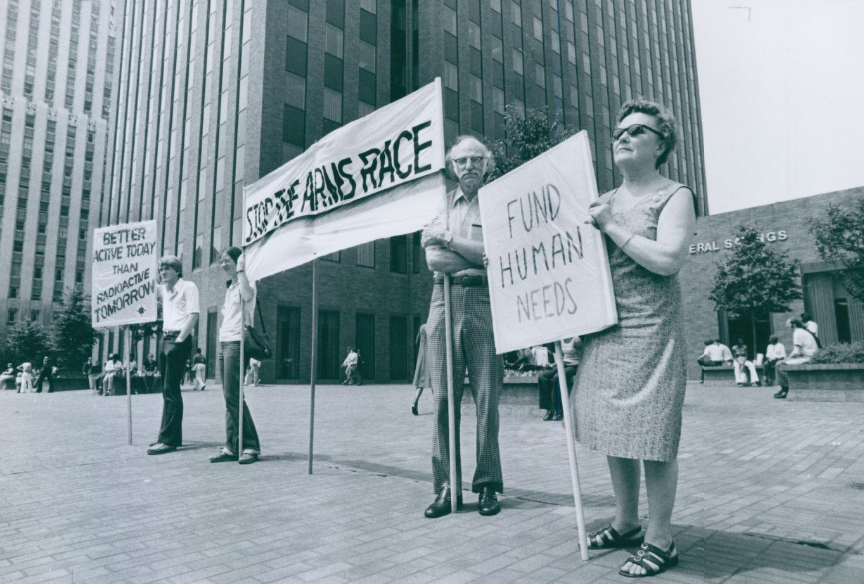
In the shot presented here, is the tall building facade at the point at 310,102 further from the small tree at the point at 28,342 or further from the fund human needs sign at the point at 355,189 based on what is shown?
the fund human needs sign at the point at 355,189

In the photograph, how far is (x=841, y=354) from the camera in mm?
12289

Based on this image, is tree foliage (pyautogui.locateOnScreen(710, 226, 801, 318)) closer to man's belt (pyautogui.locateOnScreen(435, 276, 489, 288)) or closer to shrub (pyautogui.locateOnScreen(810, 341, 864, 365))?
shrub (pyautogui.locateOnScreen(810, 341, 864, 365))

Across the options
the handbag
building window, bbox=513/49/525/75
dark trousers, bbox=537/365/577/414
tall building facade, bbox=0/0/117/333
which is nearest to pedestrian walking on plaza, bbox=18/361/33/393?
dark trousers, bbox=537/365/577/414

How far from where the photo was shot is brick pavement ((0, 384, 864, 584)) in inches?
105

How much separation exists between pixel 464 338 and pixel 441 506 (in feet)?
3.28

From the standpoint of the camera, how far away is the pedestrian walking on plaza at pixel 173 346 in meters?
6.24

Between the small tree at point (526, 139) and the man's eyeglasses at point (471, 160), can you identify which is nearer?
the man's eyeglasses at point (471, 160)

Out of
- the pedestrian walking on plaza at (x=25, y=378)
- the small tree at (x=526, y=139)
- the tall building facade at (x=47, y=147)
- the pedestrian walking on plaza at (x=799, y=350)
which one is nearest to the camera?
the pedestrian walking on plaza at (x=799, y=350)

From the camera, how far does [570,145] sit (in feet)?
9.52

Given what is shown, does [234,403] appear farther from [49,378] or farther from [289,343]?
[49,378]

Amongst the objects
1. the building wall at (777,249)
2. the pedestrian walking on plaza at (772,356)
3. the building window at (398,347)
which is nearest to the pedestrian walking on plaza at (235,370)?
the pedestrian walking on plaza at (772,356)

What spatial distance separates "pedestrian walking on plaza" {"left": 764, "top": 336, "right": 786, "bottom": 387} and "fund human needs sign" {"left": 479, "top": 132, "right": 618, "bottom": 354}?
55.1ft

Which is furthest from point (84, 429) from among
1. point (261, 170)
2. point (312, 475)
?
point (261, 170)

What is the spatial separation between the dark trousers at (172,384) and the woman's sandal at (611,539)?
15.3 feet
